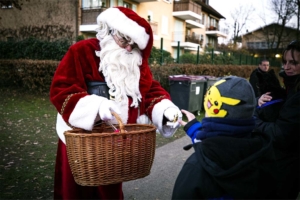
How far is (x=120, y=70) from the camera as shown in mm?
2613

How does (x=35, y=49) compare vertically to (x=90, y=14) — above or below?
below

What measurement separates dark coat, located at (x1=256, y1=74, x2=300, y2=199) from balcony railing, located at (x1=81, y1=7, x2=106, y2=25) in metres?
16.9

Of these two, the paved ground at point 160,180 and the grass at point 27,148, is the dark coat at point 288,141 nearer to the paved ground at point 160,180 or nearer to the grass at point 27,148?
the paved ground at point 160,180

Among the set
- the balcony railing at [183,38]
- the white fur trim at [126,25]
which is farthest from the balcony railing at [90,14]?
Result: the white fur trim at [126,25]

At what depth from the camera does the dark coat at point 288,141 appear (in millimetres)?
2105

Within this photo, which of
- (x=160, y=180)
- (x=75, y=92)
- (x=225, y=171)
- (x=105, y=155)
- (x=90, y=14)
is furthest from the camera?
(x=90, y=14)

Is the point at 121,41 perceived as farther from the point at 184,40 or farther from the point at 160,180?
the point at 184,40

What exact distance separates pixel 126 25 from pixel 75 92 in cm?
76

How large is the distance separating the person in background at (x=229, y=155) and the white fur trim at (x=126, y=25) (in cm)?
112

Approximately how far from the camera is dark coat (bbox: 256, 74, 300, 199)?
211 cm

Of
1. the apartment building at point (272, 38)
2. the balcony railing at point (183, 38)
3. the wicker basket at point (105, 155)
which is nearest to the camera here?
the wicker basket at point (105, 155)

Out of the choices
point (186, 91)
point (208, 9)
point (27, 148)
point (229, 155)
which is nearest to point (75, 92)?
point (229, 155)

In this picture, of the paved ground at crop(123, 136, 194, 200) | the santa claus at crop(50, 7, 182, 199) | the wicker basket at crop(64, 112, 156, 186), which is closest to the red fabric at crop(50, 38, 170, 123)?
the santa claus at crop(50, 7, 182, 199)

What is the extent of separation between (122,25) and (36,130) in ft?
17.0
